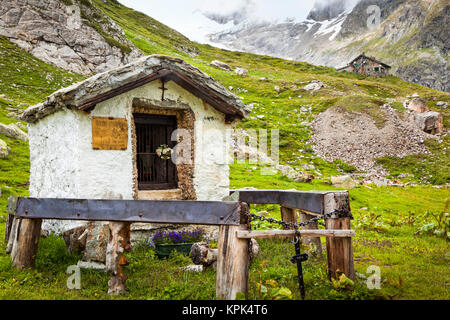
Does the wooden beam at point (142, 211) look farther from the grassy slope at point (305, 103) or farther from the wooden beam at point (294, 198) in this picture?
the grassy slope at point (305, 103)

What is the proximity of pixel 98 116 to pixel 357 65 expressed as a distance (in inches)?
2939

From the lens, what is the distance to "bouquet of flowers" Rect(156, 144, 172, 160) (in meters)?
9.18

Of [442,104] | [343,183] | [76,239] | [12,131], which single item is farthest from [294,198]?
[442,104]

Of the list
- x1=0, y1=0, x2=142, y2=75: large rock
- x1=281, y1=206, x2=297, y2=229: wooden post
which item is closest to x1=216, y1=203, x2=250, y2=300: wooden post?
x1=281, y1=206, x2=297, y2=229: wooden post

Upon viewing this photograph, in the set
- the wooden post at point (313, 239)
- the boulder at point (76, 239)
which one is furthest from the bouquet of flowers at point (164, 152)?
the wooden post at point (313, 239)

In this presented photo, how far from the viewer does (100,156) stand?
25.6ft

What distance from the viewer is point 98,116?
7.82 metres

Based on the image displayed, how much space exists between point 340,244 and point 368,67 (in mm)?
74343

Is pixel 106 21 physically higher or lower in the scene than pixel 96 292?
higher

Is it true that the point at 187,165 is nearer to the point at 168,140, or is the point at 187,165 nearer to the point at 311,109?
the point at 168,140

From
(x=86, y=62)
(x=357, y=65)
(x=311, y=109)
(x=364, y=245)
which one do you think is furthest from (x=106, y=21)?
(x=364, y=245)

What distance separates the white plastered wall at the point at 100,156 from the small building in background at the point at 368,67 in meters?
69.4

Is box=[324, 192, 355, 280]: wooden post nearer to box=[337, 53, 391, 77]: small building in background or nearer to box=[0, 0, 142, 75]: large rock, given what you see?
box=[0, 0, 142, 75]: large rock

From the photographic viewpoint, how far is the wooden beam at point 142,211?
502cm
